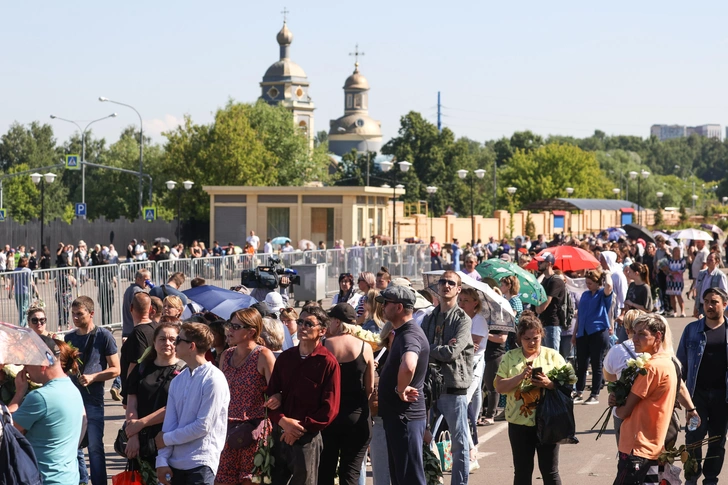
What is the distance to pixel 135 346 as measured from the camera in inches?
343

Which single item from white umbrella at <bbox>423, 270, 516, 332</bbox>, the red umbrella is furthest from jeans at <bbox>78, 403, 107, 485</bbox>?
the red umbrella

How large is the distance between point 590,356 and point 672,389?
20.4 feet

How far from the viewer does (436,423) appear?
923cm

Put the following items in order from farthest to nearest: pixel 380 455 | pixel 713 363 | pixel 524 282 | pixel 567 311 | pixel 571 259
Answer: pixel 571 259, pixel 567 311, pixel 524 282, pixel 713 363, pixel 380 455

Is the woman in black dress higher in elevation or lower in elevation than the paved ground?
higher

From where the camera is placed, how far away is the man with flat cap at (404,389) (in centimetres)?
737

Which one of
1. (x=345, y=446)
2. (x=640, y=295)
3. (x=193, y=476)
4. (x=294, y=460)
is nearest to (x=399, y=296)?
(x=345, y=446)

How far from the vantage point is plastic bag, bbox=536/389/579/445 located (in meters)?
7.45

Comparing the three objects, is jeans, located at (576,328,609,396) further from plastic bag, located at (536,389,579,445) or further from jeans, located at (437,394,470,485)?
plastic bag, located at (536,389,579,445)

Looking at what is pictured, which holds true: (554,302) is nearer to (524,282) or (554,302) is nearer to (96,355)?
(524,282)

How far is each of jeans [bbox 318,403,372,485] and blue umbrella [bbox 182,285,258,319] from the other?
362 cm

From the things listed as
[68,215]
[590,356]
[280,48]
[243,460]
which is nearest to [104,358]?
[243,460]

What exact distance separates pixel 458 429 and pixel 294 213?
3697 centimetres

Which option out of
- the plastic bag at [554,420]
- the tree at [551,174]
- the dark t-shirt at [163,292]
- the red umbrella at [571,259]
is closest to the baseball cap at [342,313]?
the plastic bag at [554,420]
